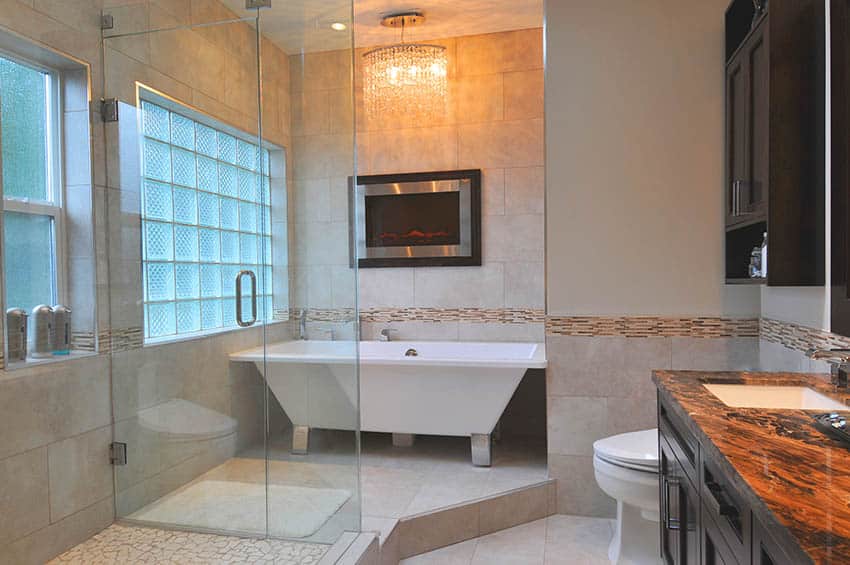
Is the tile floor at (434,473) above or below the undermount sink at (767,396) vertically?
below

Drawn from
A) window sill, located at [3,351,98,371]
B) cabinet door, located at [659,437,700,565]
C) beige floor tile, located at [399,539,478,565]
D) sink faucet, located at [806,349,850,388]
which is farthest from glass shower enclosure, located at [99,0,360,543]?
sink faucet, located at [806,349,850,388]

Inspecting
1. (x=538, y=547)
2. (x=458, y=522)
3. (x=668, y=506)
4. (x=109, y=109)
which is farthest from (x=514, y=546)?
(x=109, y=109)

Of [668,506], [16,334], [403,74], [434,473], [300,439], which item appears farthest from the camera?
[403,74]

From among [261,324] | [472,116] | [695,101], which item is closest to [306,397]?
[261,324]

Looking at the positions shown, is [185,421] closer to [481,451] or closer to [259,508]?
[259,508]

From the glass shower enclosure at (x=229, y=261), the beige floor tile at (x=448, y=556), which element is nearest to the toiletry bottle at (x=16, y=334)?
the glass shower enclosure at (x=229, y=261)

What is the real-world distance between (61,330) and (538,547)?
7.41 ft

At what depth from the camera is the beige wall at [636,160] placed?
9.96 feet

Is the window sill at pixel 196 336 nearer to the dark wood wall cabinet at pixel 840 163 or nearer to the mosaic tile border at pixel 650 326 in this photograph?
the mosaic tile border at pixel 650 326

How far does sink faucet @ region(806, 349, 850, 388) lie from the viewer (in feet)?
5.15

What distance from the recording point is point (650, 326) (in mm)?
3107

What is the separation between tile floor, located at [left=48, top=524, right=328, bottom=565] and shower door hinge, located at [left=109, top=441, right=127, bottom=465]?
0.92ft

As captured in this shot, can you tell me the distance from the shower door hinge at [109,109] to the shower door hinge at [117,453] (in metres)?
1.42

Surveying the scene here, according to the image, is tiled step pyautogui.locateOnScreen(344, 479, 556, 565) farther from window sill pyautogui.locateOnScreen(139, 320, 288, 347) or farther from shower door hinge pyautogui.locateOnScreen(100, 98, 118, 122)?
shower door hinge pyautogui.locateOnScreen(100, 98, 118, 122)
